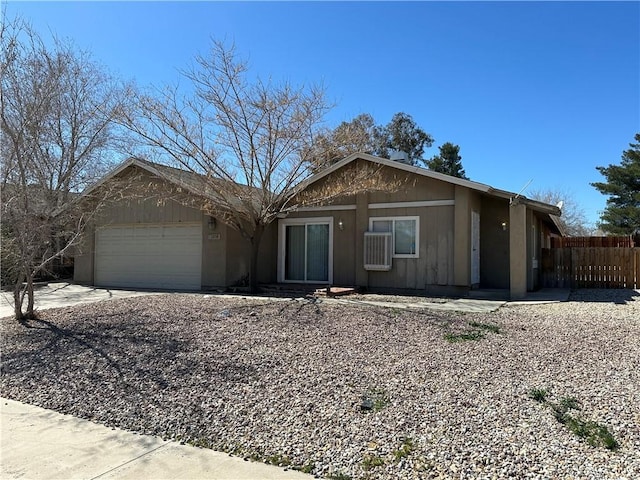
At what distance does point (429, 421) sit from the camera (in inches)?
160

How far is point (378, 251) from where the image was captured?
13.3 metres

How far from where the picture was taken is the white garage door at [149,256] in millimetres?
14867

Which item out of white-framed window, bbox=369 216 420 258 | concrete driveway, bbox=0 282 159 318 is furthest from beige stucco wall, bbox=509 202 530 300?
concrete driveway, bbox=0 282 159 318

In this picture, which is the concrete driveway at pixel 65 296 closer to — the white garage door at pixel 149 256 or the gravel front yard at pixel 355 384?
the white garage door at pixel 149 256

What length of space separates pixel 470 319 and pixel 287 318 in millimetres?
3091

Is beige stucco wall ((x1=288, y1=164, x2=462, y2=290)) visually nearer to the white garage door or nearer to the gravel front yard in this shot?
the gravel front yard

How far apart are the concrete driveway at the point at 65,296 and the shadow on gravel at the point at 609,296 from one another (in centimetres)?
1088

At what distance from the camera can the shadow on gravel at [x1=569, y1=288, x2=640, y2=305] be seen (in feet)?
38.4

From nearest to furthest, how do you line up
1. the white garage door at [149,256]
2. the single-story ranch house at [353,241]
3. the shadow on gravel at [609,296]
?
the shadow on gravel at [609,296], the single-story ranch house at [353,241], the white garage door at [149,256]

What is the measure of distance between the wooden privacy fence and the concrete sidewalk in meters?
14.9

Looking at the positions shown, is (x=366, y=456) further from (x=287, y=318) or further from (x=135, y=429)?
(x=287, y=318)

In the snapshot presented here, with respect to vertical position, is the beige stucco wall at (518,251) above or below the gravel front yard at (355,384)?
above

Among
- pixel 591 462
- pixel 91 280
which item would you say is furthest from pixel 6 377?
pixel 91 280

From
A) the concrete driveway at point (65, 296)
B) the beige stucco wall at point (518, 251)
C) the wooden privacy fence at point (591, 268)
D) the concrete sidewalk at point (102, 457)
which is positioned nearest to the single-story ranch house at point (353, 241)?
the beige stucco wall at point (518, 251)
